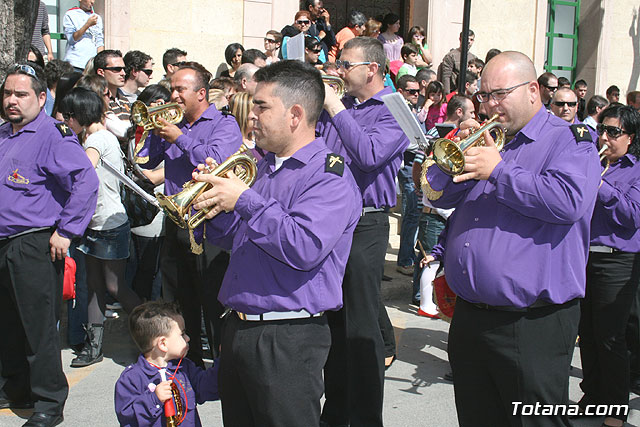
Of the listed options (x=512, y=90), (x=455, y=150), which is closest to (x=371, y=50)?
(x=512, y=90)

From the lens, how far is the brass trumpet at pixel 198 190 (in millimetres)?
3238

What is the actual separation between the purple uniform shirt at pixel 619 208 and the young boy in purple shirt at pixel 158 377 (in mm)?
2935

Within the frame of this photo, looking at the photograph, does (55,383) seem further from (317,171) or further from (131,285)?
(317,171)

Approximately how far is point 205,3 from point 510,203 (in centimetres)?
841

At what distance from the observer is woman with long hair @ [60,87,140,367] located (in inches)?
237

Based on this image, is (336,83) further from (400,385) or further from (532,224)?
(400,385)

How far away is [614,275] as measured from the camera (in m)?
5.01

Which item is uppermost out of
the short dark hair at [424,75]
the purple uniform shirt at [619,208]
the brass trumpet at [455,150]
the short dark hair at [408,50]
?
the short dark hair at [408,50]

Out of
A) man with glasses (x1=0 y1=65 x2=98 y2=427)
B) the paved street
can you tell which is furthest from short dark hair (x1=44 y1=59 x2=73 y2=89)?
man with glasses (x1=0 y1=65 x2=98 y2=427)

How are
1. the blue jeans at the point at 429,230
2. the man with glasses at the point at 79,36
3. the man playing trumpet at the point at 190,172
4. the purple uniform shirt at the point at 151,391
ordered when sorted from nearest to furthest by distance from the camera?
the purple uniform shirt at the point at 151,391, the man playing trumpet at the point at 190,172, the blue jeans at the point at 429,230, the man with glasses at the point at 79,36

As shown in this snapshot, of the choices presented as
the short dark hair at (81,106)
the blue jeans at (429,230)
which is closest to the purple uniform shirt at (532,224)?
the short dark hair at (81,106)

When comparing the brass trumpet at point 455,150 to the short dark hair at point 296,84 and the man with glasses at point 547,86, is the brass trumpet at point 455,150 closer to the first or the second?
the short dark hair at point 296,84

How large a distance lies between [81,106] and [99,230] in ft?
3.42

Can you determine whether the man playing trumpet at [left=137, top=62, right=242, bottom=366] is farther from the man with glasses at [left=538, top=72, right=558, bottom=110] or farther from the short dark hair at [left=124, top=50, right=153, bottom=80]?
the man with glasses at [left=538, top=72, right=558, bottom=110]
